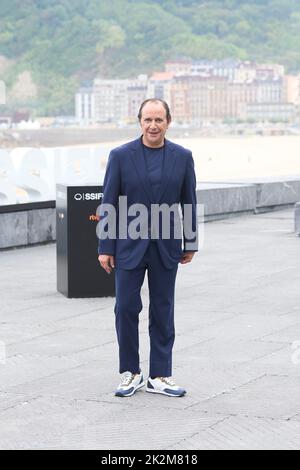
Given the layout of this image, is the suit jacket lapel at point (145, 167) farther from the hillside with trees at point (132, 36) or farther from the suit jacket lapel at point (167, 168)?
the hillside with trees at point (132, 36)

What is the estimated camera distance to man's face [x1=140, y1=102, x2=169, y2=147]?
602 cm

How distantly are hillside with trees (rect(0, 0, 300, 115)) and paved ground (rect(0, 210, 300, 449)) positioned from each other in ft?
482

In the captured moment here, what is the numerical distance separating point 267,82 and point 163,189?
14946 cm

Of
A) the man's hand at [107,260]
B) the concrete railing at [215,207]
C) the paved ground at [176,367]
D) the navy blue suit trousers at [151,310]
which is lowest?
the concrete railing at [215,207]

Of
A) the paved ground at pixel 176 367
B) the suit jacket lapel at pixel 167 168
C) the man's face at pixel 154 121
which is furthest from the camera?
the suit jacket lapel at pixel 167 168

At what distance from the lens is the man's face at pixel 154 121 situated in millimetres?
6023

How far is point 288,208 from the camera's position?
805 inches

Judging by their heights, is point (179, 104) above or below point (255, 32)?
below

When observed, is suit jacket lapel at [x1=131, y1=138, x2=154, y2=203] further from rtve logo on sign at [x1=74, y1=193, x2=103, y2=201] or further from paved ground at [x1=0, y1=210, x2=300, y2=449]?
rtve logo on sign at [x1=74, y1=193, x2=103, y2=201]

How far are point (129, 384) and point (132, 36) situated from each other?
160 meters

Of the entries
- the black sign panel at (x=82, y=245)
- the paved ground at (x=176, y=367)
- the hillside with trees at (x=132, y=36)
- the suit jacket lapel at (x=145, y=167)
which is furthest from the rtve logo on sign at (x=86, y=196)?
the hillside with trees at (x=132, y=36)

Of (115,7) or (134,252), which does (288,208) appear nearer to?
(134,252)

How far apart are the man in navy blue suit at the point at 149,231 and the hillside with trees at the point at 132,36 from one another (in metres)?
151

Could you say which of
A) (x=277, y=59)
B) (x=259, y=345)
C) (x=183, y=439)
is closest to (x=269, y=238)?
(x=259, y=345)
